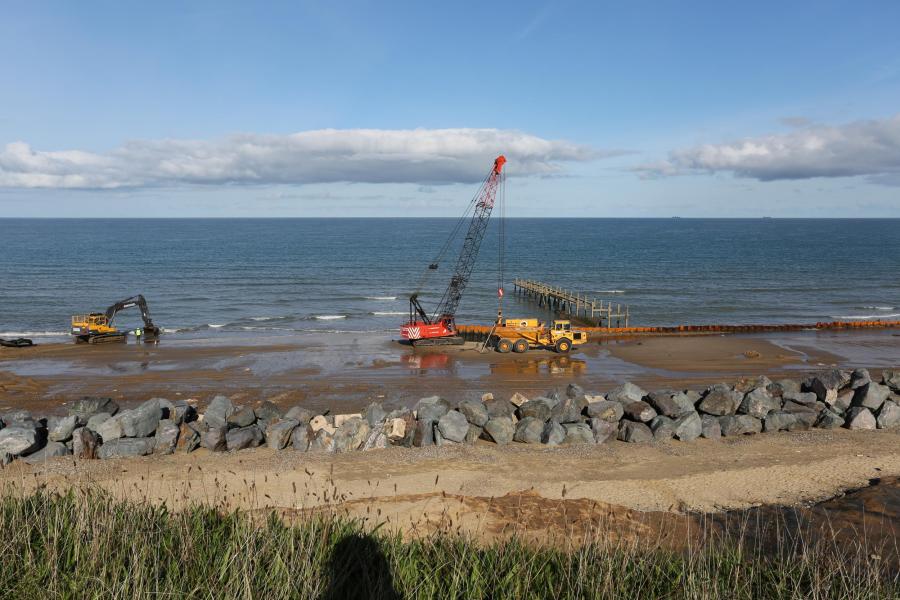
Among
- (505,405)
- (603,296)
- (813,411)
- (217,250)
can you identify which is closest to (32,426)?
(505,405)

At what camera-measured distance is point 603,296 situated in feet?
230

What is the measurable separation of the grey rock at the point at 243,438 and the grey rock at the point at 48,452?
4.46 m

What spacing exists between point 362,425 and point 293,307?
43558 mm

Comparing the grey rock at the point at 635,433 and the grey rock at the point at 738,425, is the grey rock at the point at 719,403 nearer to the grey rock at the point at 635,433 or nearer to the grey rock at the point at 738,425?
the grey rock at the point at 738,425

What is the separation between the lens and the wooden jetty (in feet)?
184

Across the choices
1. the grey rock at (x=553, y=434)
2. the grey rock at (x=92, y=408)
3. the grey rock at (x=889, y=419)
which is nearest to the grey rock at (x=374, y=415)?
the grey rock at (x=553, y=434)

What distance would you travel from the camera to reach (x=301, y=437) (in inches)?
797

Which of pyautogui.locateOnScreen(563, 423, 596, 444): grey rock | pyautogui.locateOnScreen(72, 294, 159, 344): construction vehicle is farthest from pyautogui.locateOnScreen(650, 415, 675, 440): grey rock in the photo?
pyautogui.locateOnScreen(72, 294, 159, 344): construction vehicle

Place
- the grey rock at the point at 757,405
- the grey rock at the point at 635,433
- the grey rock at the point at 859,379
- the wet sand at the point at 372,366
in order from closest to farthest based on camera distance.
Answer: the grey rock at the point at 635,433, the grey rock at the point at 757,405, the grey rock at the point at 859,379, the wet sand at the point at 372,366

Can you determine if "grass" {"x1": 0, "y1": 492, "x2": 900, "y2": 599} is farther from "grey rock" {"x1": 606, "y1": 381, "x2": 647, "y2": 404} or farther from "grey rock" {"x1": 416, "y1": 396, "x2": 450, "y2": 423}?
"grey rock" {"x1": 606, "y1": 381, "x2": 647, "y2": 404}

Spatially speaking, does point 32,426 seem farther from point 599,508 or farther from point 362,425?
point 599,508

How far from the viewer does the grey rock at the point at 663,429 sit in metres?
20.8

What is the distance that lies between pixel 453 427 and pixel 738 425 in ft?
28.2

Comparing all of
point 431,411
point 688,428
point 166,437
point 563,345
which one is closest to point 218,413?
point 166,437
